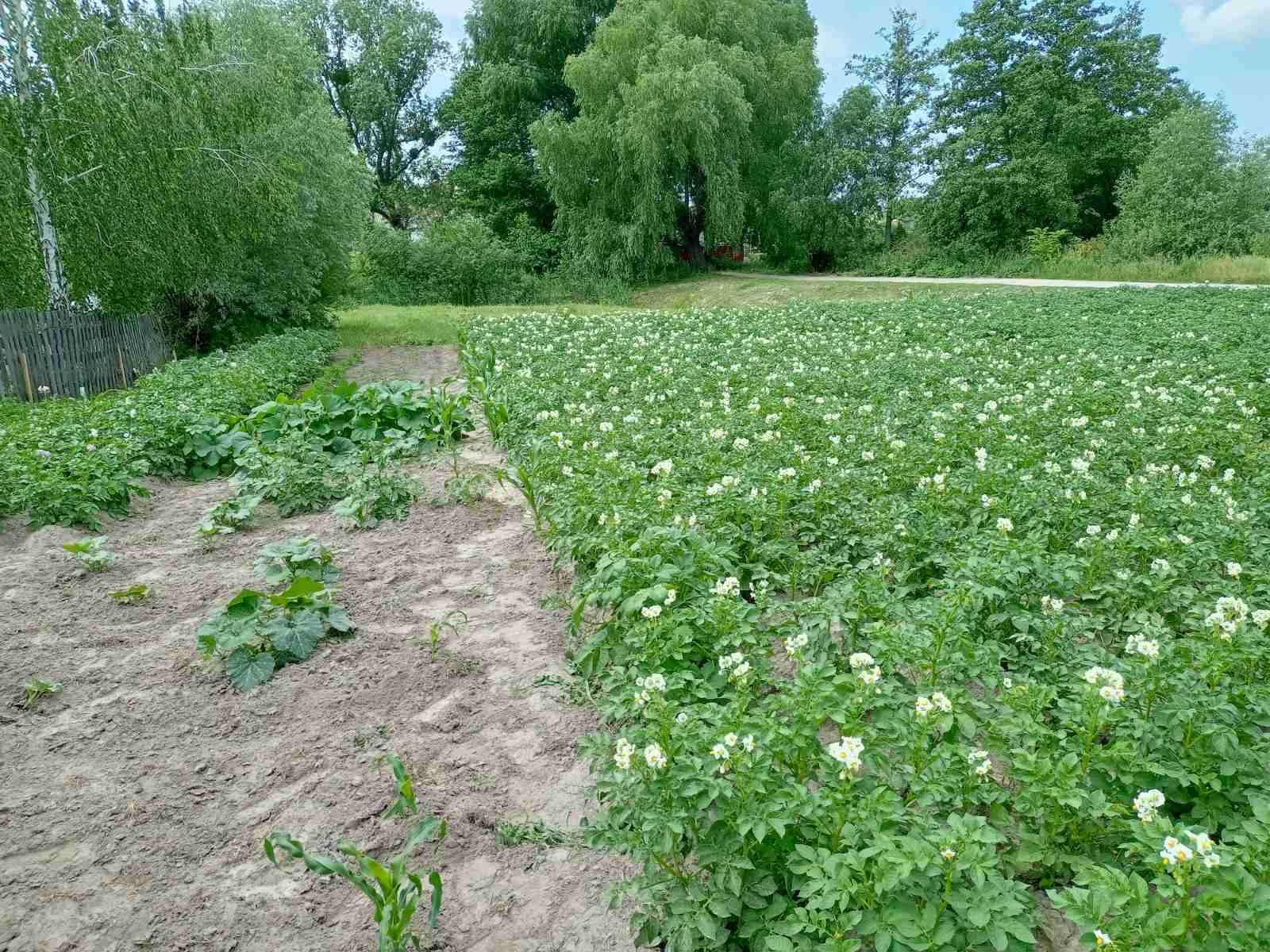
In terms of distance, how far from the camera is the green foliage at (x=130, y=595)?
194 inches

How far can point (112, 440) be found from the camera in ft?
25.1

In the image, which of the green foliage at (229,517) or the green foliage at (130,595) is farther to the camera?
the green foliage at (229,517)

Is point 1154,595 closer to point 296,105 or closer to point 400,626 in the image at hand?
point 400,626

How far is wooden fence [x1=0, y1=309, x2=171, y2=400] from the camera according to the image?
11.1m

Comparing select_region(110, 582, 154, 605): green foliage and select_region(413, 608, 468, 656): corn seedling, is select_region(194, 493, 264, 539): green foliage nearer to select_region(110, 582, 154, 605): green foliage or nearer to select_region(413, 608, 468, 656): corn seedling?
select_region(110, 582, 154, 605): green foliage

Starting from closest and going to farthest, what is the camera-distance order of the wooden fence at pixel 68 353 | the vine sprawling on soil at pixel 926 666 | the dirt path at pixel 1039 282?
1. the vine sprawling on soil at pixel 926 666
2. the wooden fence at pixel 68 353
3. the dirt path at pixel 1039 282

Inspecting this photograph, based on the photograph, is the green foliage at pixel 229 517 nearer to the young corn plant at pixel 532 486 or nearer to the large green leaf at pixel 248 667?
the young corn plant at pixel 532 486

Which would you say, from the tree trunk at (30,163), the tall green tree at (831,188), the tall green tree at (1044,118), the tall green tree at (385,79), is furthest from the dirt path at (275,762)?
the tall green tree at (385,79)

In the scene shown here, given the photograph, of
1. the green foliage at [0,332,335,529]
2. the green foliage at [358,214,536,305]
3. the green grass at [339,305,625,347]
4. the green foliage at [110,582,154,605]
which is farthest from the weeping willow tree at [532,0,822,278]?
the green foliage at [110,582,154,605]

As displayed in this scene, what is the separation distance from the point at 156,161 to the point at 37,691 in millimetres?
12621

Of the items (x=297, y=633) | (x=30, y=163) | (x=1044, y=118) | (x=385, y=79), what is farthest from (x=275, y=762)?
(x=385, y=79)

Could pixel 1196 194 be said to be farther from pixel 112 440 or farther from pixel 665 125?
pixel 112 440

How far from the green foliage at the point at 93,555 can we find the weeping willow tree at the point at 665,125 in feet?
83.8

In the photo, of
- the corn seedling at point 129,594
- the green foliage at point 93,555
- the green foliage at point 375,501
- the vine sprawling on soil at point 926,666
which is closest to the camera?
the vine sprawling on soil at point 926,666
